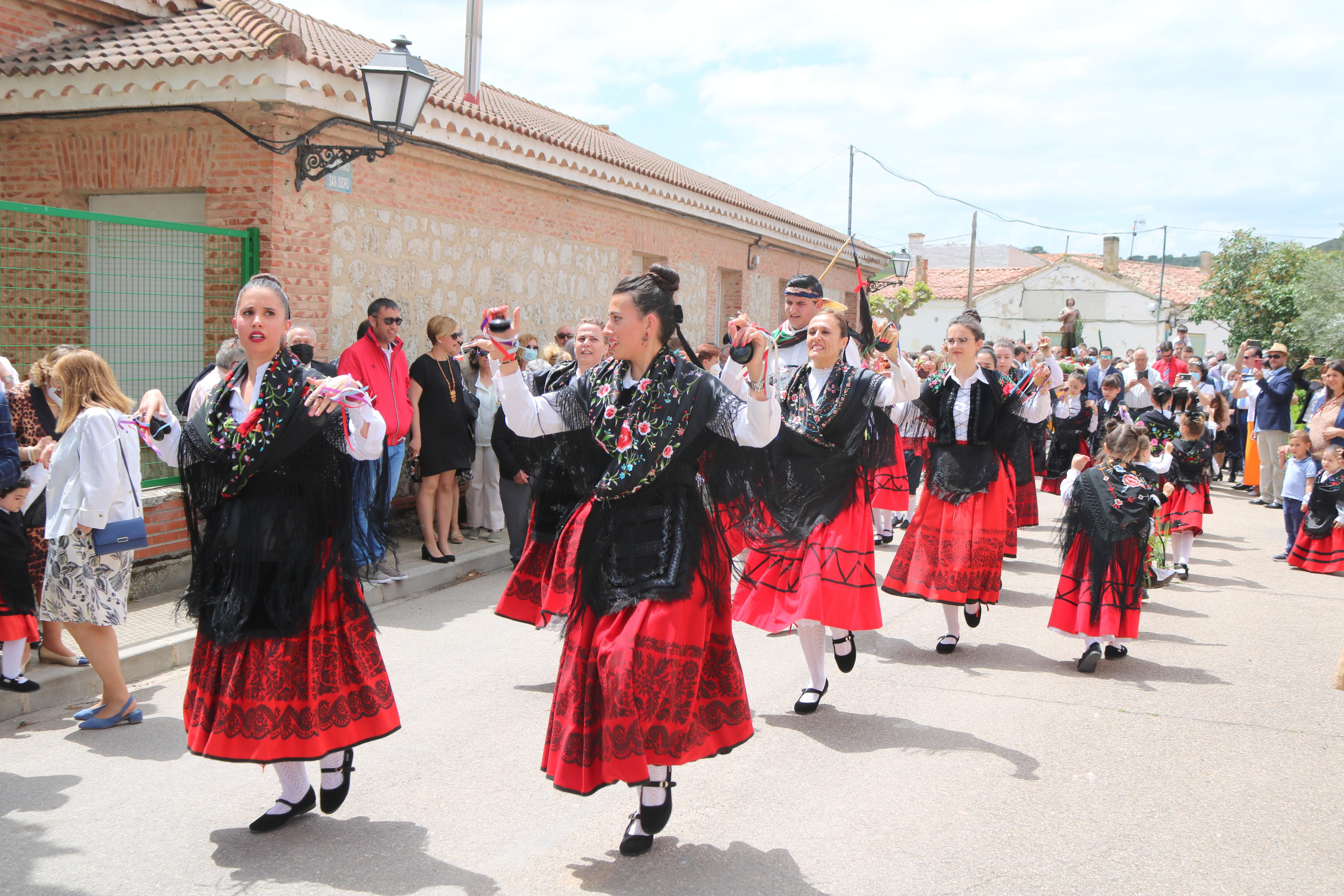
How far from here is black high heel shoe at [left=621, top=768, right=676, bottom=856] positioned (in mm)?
3549

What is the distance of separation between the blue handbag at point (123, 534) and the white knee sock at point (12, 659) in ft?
2.32

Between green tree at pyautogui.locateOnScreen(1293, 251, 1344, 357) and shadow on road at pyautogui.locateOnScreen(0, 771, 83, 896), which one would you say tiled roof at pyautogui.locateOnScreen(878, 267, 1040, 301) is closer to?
green tree at pyautogui.locateOnScreen(1293, 251, 1344, 357)

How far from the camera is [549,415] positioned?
12.2 ft

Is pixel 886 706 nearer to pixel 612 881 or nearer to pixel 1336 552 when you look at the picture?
pixel 612 881

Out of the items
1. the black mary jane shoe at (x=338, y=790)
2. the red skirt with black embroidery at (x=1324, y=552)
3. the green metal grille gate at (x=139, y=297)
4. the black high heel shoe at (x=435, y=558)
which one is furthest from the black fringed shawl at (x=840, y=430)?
the red skirt with black embroidery at (x=1324, y=552)

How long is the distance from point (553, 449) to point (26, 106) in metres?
6.93

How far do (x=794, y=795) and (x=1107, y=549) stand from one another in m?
2.90

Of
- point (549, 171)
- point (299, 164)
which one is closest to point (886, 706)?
point (299, 164)

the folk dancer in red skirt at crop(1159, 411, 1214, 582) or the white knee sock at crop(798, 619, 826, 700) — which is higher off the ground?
the folk dancer in red skirt at crop(1159, 411, 1214, 582)

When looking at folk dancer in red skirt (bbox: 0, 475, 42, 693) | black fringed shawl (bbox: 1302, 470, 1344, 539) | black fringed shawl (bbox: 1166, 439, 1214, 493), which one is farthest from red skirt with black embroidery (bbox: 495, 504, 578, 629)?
black fringed shawl (bbox: 1302, 470, 1344, 539)

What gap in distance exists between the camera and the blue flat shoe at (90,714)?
4910 millimetres

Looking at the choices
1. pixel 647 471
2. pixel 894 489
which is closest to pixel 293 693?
pixel 647 471

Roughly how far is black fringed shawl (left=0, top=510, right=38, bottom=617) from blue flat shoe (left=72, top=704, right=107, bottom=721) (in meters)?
0.54

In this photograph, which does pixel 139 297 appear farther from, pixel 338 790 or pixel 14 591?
pixel 338 790
